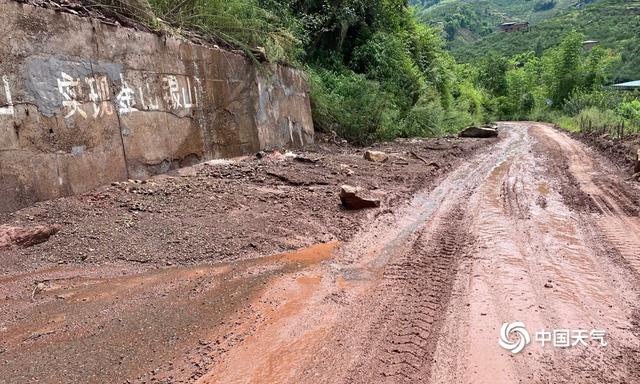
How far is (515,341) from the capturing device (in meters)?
3.20

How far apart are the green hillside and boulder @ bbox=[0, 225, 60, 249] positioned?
1469 inches

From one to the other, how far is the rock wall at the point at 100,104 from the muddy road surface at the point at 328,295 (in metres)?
0.47

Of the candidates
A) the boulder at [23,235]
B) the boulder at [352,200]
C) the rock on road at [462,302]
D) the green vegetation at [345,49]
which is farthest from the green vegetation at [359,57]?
the rock on road at [462,302]

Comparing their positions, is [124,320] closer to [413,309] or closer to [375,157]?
[413,309]

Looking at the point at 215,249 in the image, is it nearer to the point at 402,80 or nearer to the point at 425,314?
the point at 425,314

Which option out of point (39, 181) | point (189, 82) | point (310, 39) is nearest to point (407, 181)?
point (189, 82)

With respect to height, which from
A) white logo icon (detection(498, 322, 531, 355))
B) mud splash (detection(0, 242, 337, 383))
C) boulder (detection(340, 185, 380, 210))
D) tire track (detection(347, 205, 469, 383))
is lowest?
white logo icon (detection(498, 322, 531, 355))

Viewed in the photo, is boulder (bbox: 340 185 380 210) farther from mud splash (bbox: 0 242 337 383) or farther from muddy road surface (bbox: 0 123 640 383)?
mud splash (bbox: 0 242 337 383)

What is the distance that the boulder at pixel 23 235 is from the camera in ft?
14.7

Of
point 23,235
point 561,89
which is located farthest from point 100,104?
point 561,89

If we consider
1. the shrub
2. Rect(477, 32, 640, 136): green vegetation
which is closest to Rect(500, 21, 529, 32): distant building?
Rect(477, 32, 640, 136): green vegetation

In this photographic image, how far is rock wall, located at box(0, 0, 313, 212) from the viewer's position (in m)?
5.02

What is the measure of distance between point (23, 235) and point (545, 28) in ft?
276

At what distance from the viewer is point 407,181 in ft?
28.5
